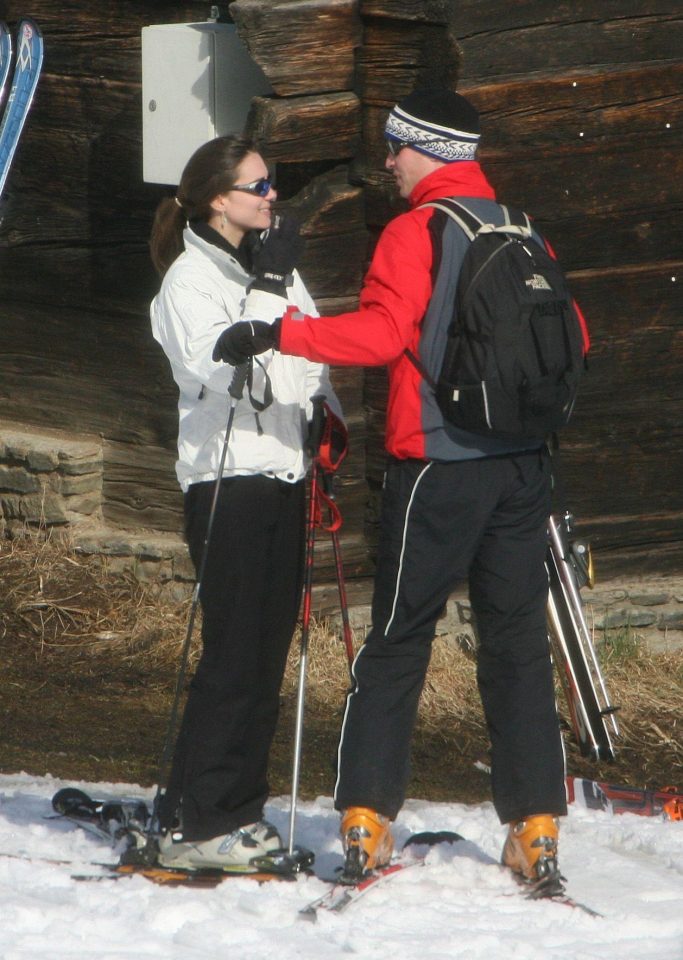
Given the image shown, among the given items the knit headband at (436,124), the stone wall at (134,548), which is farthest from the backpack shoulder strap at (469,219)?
the stone wall at (134,548)

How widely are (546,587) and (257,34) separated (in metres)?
2.60

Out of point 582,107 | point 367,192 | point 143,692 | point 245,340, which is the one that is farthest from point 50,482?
point 245,340

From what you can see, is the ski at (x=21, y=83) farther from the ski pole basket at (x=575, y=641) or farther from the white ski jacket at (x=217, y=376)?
the ski pole basket at (x=575, y=641)

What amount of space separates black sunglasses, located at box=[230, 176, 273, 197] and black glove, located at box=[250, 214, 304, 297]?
0.14 m

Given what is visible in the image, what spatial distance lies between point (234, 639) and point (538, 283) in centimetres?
118

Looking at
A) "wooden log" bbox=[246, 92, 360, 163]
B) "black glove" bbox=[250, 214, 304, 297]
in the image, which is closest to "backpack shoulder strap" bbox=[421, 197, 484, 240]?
"black glove" bbox=[250, 214, 304, 297]

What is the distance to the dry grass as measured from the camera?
505 centimetres

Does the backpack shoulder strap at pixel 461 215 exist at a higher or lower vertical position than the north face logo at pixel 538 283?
higher

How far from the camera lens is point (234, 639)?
3.64 meters

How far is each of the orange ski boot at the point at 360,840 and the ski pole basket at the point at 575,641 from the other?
170 centimetres

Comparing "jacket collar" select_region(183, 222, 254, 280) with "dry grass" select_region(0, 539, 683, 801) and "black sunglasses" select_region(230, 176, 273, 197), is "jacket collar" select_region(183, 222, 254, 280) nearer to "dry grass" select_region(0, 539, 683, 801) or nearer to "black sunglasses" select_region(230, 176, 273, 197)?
"black sunglasses" select_region(230, 176, 273, 197)

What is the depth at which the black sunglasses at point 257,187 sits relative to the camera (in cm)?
370

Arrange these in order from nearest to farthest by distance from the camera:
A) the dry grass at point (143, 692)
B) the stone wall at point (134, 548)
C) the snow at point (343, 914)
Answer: the snow at point (343, 914) < the dry grass at point (143, 692) < the stone wall at point (134, 548)

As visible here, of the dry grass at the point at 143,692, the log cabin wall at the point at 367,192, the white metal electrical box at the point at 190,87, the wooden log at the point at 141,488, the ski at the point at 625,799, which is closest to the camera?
the ski at the point at 625,799
